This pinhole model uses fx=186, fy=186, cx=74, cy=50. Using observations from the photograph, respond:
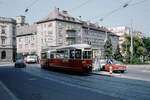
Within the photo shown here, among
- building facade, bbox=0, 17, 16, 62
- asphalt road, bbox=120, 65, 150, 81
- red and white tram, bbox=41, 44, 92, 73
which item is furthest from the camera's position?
building facade, bbox=0, 17, 16, 62

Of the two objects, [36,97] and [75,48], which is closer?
[36,97]

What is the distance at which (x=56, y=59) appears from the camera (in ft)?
74.3

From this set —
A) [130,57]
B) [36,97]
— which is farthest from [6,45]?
[36,97]

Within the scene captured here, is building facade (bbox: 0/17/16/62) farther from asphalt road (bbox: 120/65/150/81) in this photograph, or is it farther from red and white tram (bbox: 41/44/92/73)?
asphalt road (bbox: 120/65/150/81)

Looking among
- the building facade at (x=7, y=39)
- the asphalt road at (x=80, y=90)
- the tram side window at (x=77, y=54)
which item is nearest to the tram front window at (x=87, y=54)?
the tram side window at (x=77, y=54)

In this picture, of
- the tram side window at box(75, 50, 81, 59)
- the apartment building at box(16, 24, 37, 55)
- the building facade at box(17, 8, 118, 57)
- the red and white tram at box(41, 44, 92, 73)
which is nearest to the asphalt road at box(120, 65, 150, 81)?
the red and white tram at box(41, 44, 92, 73)

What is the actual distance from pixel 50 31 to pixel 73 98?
52.7 m

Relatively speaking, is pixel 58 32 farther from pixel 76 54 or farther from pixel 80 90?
pixel 80 90

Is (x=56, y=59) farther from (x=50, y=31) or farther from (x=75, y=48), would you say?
(x=50, y=31)

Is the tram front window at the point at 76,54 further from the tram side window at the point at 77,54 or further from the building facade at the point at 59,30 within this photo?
the building facade at the point at 59,30

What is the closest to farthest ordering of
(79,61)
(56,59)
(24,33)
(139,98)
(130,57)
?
(139,98) → (79,61) → (56,59) → (130,57) → (24,33)

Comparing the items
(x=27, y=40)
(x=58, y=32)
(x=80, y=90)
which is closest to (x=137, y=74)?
(x=80, y=90)

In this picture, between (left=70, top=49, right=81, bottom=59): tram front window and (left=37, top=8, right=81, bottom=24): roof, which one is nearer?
(left=70, top=49, right=81, bottom=59): tram front window

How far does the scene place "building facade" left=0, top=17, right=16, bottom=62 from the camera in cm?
5916
